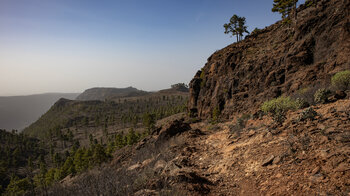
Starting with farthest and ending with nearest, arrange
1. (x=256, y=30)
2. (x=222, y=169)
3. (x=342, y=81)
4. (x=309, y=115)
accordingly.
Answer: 1. (x=256, y=30)
2. (x=342, y=81)
3. (x=309, y=115)
4. (x=222, y=169)

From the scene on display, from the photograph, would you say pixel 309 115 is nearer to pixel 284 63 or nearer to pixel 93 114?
pixel 284 63

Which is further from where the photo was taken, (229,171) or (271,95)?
(271,95)

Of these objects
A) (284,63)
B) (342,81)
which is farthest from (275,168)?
(284,63)

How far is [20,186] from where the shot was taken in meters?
41.2

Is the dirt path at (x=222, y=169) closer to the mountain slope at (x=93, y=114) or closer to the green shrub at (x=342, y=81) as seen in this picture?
the green shrub at (x=342, y=81)

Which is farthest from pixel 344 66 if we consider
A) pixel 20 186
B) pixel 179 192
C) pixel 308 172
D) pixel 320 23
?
pixel 20 186

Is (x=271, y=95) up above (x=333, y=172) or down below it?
above

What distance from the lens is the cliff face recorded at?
1307 centimetres

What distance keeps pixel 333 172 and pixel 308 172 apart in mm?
492

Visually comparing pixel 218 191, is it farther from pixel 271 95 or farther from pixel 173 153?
pixel 271 95

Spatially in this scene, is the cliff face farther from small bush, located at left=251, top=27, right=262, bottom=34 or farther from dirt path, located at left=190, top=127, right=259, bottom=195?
dirt path, located at left=190, top=127, right=259, bottom=195

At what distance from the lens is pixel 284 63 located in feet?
56.6

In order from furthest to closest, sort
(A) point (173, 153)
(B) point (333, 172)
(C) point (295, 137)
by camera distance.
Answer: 1. (A) point (173, 153)
2. (C) point (295, 137)
3. (B) point (333, 172)

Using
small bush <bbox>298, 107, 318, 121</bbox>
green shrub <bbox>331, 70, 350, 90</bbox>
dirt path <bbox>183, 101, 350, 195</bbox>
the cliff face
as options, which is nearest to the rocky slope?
dirt path <bbox>183, 101, 350, 195</bbox>
